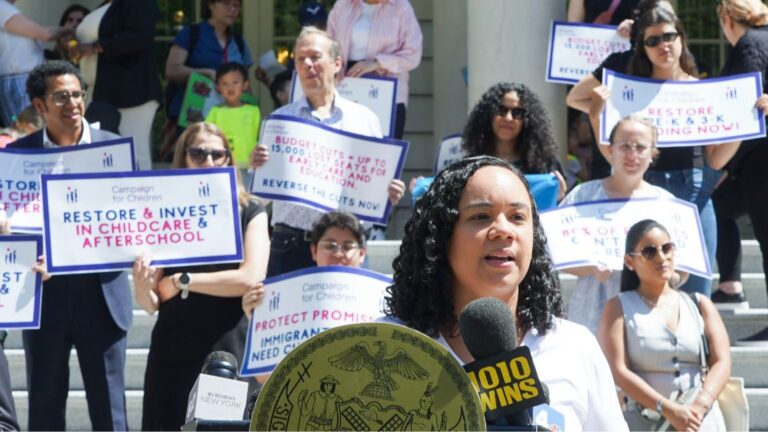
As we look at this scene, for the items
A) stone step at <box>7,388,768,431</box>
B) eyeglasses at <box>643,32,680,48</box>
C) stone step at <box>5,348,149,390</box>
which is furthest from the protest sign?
eyeglasses at <box>643,32,680,48</box>

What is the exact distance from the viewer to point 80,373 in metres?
8.25

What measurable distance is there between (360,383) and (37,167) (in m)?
5.31

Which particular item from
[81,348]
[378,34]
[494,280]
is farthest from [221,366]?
[378,34]

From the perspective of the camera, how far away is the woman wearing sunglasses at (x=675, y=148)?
7.71 m

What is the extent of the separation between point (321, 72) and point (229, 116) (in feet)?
8.78

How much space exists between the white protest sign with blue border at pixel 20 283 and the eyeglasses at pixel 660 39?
Answer: 3504 mm

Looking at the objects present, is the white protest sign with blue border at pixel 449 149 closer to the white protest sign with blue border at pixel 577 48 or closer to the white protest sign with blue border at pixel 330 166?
the white protest sign with blue border at pixel 577 48

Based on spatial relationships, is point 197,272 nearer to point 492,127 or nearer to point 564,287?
point 492,127

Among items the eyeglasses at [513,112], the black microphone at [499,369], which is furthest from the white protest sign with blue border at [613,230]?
the black microphone at [499,369]

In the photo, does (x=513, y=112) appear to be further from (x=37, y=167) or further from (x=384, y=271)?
(x=37, y=167)

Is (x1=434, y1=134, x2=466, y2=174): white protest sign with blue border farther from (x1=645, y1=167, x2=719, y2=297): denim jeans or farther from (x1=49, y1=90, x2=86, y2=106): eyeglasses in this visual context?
(x1=49, y1=90, x2=86, y2=106): eyeglasses

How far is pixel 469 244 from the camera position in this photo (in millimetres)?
2988

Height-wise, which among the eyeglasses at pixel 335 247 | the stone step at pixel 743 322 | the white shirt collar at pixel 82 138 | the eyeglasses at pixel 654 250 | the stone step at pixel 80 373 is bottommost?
the stone step at pixel 80 373

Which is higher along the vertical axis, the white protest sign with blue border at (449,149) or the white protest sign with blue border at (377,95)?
the white protest sign with blue border at (377,95)
